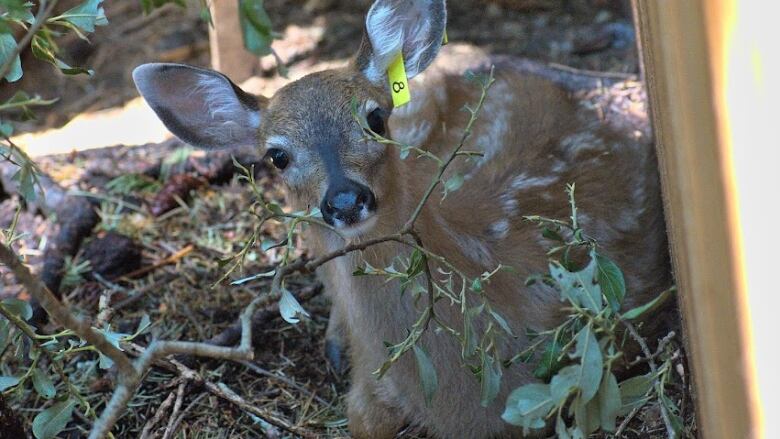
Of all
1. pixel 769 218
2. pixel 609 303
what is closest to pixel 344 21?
pixel 609 303

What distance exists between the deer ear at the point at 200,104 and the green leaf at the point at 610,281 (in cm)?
159

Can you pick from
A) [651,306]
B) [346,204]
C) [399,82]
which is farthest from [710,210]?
[399,82]

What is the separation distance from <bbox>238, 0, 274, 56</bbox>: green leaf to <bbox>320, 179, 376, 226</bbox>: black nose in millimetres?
1011

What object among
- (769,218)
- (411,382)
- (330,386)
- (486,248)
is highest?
(769,218)

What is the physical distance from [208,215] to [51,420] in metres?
2.43

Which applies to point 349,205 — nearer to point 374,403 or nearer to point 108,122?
point 374,403

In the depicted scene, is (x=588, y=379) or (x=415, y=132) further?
(x=415, y=132)

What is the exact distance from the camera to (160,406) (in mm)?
3877

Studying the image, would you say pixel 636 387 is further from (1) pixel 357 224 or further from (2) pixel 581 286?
(1) pixel 357 224

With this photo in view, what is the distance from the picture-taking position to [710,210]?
228cm

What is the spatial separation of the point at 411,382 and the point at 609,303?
1.20m

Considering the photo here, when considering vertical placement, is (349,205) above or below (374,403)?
above

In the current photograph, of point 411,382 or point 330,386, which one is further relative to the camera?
point 330,386

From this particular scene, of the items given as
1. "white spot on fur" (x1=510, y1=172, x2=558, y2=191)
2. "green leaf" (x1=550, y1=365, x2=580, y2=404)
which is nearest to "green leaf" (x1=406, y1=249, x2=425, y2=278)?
"green leaf" (x1=550, y1=365, x2=580, y2=404)
